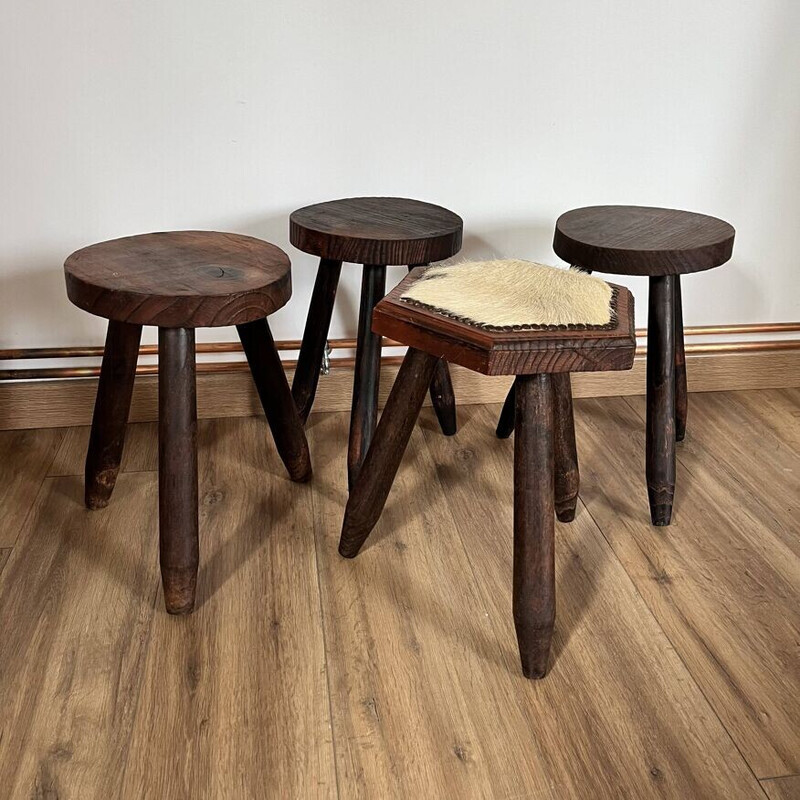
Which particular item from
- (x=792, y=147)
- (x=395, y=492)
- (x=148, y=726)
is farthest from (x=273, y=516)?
(x=792, y=147)

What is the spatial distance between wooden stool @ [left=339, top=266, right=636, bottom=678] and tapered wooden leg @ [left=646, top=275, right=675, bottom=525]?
0.26 metres

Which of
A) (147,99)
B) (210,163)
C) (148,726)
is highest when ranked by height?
(147,99)

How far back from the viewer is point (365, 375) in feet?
4.81

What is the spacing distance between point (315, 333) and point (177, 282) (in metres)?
0.44

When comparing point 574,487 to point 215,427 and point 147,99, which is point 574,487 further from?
point 147,99

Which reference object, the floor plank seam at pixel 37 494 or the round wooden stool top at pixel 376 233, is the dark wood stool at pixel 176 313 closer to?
the round wooden stool top at pixel 376 233

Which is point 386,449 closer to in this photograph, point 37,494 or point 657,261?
point 657,261

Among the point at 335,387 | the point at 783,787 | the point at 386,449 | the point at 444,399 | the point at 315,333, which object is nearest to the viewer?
the point at 783,787

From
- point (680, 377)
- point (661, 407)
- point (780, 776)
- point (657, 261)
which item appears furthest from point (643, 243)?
point (780, 776)

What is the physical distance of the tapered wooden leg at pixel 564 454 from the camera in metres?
1.36

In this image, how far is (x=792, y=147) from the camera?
1.80 m

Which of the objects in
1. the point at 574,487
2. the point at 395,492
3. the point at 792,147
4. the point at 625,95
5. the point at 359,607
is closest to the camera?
the point at 359,607

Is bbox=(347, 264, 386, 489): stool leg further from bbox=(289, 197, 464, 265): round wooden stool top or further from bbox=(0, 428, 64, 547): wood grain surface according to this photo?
bbox=(0, 428, 64, 547): wood grain surface

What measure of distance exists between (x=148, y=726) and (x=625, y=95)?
1382 mm
